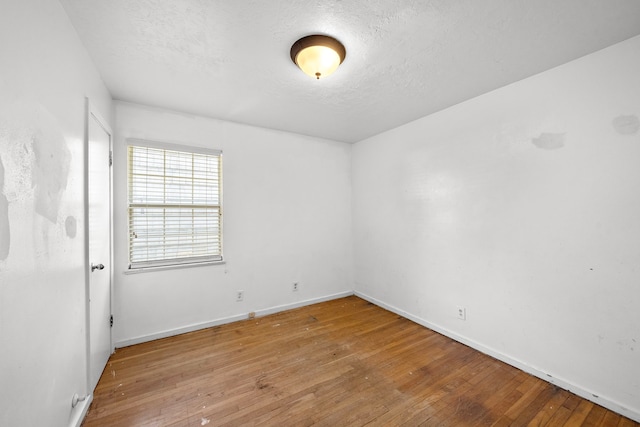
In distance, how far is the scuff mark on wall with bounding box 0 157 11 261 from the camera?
97cm

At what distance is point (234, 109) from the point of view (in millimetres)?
2926

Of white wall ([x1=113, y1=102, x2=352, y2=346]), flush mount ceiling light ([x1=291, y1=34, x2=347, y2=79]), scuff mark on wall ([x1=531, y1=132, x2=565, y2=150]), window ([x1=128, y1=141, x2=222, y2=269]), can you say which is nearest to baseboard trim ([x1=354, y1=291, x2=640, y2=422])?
white wall ([x1=113, y1=102, x2=352, y2=346])

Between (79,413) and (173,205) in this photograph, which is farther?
(173,205)

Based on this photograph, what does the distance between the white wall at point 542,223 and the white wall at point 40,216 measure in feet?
10.7

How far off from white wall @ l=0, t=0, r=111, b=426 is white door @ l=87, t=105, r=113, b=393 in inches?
6.5

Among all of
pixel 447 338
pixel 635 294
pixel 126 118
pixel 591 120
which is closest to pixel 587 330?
pixel 635 294

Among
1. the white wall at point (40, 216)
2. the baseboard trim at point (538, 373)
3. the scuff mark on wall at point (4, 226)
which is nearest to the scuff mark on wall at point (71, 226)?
the white wall at point (40, 216)

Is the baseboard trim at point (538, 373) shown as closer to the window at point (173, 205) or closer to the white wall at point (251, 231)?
the white wall at point (251, 231)

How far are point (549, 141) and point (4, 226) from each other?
3427 mm

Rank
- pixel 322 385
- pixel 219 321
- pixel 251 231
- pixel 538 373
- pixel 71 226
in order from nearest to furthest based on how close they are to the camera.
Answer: pixel 71 226
pixel 322 385
pixel 538 373
pixel 219 321
pixel 251 231

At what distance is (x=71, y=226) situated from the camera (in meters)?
1.59

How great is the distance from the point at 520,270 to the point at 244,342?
283 centimetres

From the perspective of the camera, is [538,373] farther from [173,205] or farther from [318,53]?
[173,205]

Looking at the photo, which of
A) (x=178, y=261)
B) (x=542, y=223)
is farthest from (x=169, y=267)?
(x=542, y=223)
